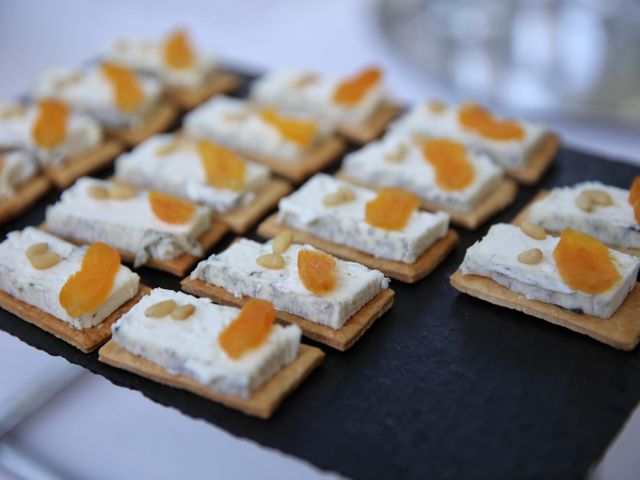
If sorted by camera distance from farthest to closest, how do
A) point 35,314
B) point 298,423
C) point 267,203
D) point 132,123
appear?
point 132,123
point 267,203
point 35,314
point 298,423

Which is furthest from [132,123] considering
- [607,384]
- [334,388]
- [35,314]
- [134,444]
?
[607,384]

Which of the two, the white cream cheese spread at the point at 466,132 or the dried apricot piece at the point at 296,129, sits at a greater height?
the white cream cheese spread at the point at 466,132

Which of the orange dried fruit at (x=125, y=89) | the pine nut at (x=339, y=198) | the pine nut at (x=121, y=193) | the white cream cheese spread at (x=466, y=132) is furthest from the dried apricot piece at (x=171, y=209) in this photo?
the white cream cheese spread at (x=466, y=132)

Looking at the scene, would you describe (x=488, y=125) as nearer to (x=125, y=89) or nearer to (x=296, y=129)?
(x=296, y=129)

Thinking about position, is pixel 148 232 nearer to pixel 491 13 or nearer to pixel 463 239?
pixel 463 239

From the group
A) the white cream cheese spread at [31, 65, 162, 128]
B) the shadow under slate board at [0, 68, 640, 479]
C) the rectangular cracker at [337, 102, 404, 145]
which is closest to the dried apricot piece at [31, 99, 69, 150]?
the white cream cheese spread at [31, 65, 162, 128]

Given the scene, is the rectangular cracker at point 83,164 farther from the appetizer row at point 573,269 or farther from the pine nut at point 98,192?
the appetizer row at point 573,269
